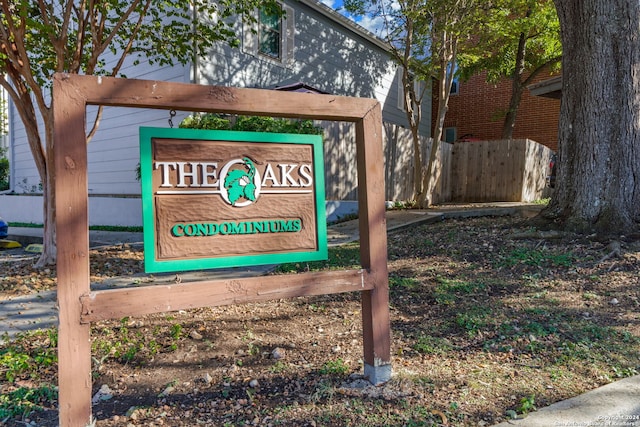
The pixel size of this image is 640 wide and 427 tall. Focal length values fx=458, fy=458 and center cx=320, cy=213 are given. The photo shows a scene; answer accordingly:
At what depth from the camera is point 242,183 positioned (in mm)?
2633

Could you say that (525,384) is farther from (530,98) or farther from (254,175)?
(530,98)

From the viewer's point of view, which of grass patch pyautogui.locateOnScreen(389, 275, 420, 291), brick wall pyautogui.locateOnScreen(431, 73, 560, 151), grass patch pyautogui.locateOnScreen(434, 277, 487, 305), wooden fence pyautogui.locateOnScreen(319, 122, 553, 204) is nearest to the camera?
grass patch pyautogui.locateOnScreen(434, 277, 487, 305)

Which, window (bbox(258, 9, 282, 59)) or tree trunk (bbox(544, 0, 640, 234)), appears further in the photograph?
window (bbox(258, 9, 282, 59))

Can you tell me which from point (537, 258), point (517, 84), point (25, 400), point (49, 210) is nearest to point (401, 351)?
point (25, 400)

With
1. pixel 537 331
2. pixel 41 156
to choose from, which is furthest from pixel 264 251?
pixel 41 156

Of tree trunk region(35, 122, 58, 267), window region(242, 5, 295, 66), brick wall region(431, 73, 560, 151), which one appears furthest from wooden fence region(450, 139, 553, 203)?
tree trunk region(35, 122, 58, 267)

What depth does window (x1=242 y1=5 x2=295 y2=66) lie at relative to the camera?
10.9 meters

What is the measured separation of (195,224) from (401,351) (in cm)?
180

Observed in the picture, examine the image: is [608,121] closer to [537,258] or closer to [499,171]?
[537,258]

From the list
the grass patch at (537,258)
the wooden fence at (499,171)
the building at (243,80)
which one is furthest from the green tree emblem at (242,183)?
the wooden fence at (499,171)

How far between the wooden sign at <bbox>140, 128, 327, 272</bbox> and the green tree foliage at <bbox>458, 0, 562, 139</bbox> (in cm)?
920

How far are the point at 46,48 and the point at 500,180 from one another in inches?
481

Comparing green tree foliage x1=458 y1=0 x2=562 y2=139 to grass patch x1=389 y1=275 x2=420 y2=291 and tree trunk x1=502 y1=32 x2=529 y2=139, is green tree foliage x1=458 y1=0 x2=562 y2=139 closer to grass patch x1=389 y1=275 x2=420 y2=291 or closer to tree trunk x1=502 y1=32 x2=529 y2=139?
tree trunk x1=502 y1=32 x2=529 y2=139

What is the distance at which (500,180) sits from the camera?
14156 mm
